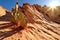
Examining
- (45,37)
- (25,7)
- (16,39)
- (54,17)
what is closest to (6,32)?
(16,39)

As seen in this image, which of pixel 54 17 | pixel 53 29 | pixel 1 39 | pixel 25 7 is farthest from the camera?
pixel 54 17

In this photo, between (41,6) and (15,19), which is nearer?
(15,19)

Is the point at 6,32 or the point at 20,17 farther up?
the point at 20,17

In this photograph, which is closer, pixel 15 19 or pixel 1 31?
pixel 1 31

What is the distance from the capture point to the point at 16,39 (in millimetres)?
16188

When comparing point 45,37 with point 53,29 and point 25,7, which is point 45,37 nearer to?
point 53,29

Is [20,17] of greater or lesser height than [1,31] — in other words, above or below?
above

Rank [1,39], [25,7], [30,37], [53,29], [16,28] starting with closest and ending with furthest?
[1,39] → [30,37] → [16,28] → [53,29] → [25,7]

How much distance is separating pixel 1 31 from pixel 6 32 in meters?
0.57

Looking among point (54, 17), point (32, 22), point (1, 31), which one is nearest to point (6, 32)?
point (1, 31)

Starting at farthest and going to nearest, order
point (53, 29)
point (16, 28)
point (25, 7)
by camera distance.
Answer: point (25, 7), point (53, 29), point (16, 28)

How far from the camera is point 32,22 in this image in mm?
23359

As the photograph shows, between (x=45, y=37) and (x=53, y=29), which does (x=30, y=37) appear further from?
(x=53, y=29)

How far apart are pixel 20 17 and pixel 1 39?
424cm
